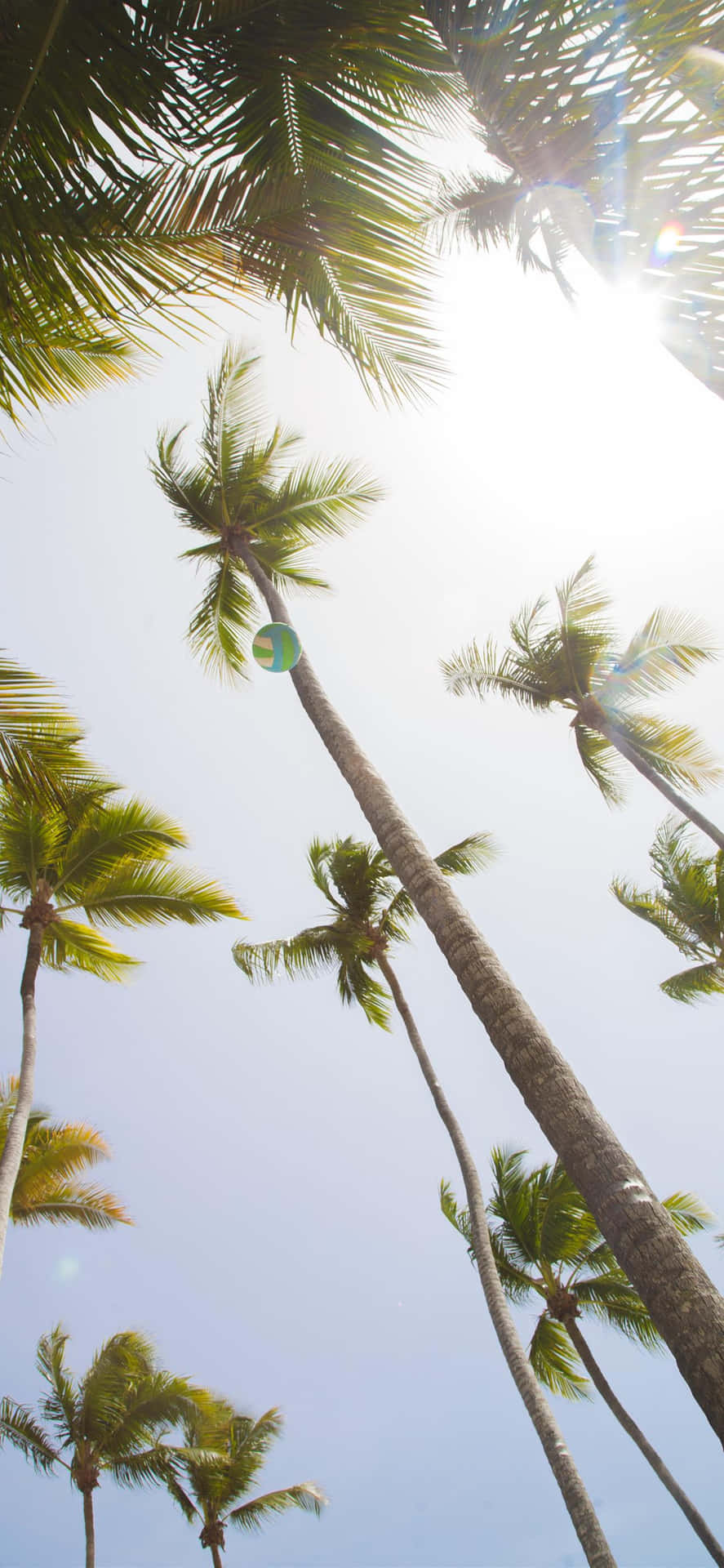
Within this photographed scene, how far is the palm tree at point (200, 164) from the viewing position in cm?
272

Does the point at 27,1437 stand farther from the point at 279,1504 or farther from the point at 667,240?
the point at 667,240

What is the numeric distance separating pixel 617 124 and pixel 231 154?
163cm

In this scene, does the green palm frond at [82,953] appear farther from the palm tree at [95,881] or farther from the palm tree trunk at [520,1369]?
the palm tree trunk at [520,1369]

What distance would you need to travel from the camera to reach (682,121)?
2771 millimetres

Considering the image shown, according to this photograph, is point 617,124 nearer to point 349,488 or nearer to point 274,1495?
point 349,488

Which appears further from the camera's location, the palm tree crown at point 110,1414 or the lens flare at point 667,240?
the palm tree crown at point 110,1414

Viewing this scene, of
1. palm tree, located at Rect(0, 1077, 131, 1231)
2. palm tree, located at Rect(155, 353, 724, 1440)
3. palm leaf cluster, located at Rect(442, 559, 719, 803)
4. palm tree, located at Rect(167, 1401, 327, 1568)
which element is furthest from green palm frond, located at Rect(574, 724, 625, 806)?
palm tree, located at Rect(167, 1401, 327, 1568)

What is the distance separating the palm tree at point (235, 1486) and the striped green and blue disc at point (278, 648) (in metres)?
18.1

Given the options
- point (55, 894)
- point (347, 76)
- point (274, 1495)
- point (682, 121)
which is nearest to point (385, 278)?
point (347, 76)

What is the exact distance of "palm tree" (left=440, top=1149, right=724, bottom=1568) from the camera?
1290 cm

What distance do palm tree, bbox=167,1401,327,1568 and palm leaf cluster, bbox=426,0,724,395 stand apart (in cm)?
2164

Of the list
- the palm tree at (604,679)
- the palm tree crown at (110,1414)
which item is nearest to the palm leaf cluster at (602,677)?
the palm tree at (604,679)

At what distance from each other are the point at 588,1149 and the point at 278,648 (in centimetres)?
539

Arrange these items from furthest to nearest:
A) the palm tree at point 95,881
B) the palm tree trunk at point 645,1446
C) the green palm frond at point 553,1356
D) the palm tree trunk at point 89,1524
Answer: the palm tree trunk at point 89,1524, the green palm frond at point 553,1356, the palm tree trunk at point 645,1446, the palm tree at point 95,881
